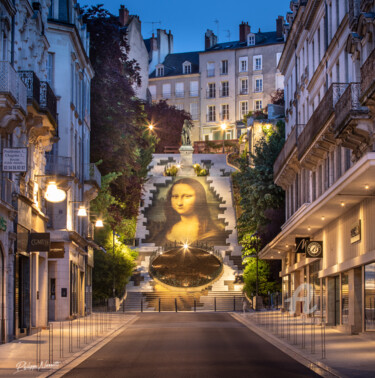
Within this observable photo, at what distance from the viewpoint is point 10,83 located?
949 inches

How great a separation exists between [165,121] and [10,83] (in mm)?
94920

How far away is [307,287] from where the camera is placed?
138 feet

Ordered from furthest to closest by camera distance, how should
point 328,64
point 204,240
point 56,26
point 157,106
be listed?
point 157,106, point 204,240, point 56,26, point 328,64

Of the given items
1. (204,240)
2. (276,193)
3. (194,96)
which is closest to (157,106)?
(194,96)

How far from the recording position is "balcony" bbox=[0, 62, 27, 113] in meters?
23.7

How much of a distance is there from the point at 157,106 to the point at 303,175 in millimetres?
75198

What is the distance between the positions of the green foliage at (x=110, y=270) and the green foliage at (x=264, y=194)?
8.69 meters

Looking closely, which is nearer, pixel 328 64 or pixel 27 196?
pixel 27 196

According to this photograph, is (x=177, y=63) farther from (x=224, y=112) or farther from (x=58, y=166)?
(x=58, y=166)

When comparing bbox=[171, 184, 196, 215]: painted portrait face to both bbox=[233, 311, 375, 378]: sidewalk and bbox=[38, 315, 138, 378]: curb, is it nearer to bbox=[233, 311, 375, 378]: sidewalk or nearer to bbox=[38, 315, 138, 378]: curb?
bbox=[233, 311, 375, 378]: sidewalk

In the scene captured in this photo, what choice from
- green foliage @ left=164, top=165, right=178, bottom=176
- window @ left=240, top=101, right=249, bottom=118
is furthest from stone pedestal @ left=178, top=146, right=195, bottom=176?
window @ left=240, top=101, right=249, bottom=118

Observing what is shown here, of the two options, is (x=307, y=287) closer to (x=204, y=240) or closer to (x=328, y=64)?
(x=328, y=64)

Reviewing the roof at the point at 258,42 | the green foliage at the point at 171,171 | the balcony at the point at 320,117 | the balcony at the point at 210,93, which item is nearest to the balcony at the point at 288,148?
the balcony at the point at 320,117

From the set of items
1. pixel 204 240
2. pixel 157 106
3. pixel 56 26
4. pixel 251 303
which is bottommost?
pixel 251 303
